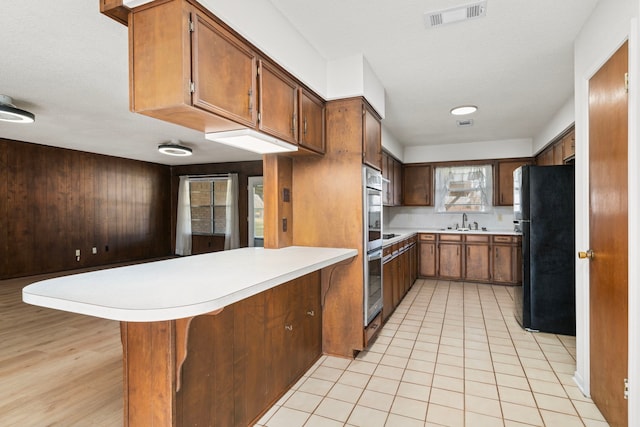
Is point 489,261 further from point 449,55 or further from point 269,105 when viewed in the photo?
point 269,105

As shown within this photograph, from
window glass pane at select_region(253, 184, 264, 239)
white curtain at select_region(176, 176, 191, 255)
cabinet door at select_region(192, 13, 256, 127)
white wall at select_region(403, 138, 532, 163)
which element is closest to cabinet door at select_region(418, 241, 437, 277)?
white wall at select_region(403, 138, 532, 163)

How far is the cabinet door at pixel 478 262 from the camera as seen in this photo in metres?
5.52

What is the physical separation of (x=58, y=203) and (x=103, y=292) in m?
6.30

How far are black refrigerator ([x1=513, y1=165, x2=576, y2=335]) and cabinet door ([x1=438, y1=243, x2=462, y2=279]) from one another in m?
2.28

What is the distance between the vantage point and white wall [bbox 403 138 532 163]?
18.9 feet

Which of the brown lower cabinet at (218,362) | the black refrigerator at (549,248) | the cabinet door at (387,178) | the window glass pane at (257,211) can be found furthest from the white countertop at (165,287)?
the window glass pane at (257,211)

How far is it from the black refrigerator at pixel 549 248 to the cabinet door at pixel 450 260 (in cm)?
228

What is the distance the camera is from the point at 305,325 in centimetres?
258

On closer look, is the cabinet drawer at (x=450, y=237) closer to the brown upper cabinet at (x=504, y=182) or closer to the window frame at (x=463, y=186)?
the window frame at (x=463, y=186)

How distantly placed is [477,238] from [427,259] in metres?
0.87

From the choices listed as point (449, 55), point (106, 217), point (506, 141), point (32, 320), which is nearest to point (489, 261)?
point (506, 141)

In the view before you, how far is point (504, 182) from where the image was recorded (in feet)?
19.1

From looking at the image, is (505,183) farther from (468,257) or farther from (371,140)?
(371,140)

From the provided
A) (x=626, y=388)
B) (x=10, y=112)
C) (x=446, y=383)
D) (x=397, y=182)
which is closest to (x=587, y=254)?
(x=626, y=388)
